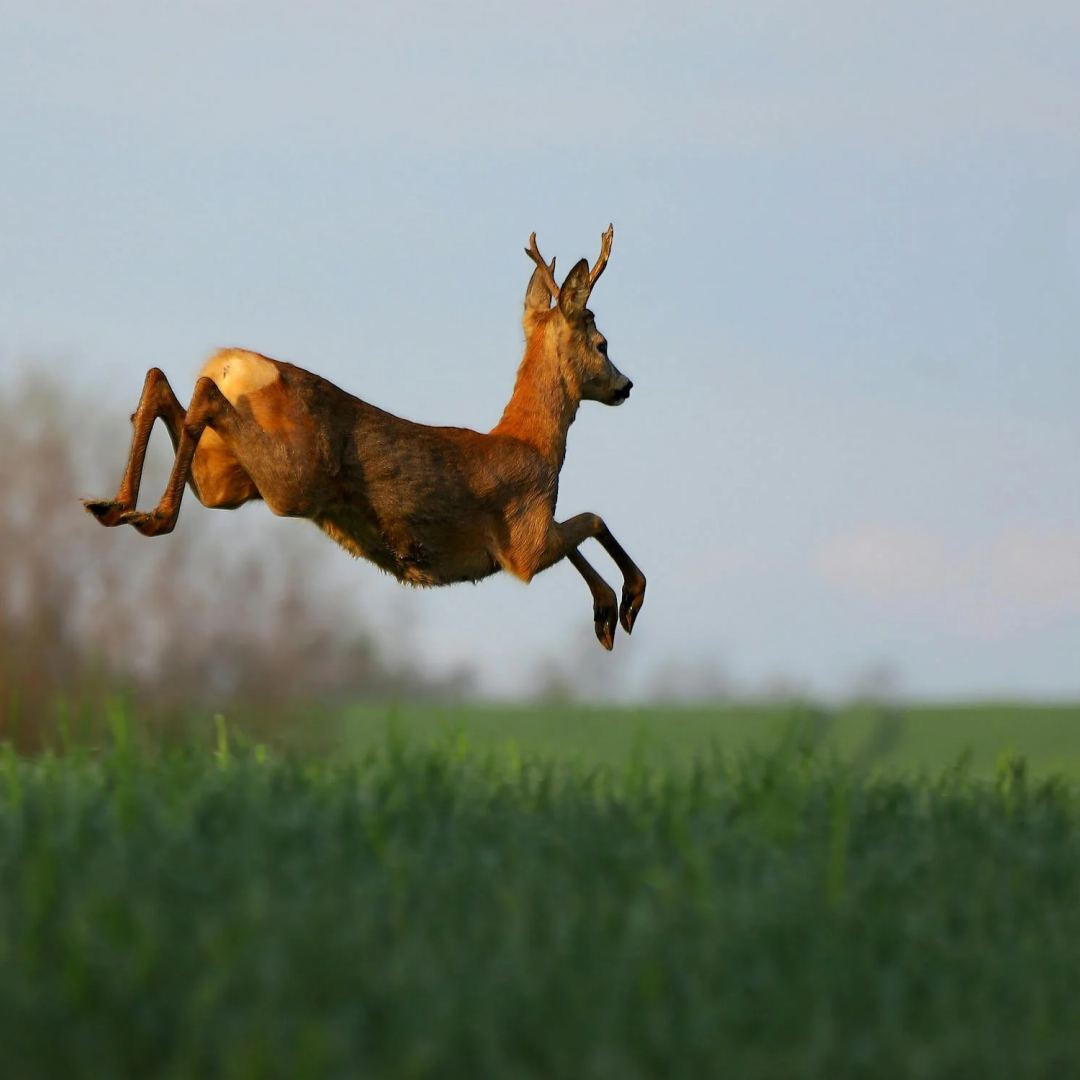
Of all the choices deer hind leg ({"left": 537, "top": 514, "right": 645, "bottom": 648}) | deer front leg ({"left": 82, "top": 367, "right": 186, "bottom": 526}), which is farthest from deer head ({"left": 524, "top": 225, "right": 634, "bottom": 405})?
deer front leg ({"left": 82, "top": 367, "right": 186, "bottom": 526})

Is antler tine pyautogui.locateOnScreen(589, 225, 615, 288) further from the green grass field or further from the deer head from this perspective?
the green grass field

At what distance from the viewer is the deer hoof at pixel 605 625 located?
29.6 ft

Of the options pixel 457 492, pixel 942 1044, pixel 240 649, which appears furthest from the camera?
pixel 240 649

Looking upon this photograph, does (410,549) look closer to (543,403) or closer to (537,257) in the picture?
(543,403)

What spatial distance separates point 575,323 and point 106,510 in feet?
9.72

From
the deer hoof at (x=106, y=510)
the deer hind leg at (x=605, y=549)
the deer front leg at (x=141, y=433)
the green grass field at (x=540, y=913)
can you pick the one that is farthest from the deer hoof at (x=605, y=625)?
the deer hoof at (x=106, y=510)

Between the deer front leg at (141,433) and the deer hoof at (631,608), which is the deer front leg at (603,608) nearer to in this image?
the deer hoof at (631,608)

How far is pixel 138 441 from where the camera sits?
294 inches

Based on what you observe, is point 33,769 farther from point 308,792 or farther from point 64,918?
point 64,918

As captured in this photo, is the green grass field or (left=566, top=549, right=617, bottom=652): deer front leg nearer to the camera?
the green grass field

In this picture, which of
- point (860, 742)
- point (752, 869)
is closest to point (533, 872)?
point (752, 869)

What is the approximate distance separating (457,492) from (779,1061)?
496 centimetres

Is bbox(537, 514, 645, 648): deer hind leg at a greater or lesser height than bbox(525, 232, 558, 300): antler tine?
lesser

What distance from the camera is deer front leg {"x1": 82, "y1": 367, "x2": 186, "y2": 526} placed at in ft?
23.7
